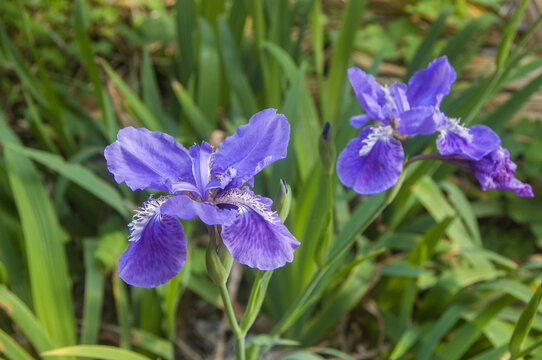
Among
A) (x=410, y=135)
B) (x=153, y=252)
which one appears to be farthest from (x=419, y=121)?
(x=153, y=252)

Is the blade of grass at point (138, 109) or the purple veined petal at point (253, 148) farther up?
the purple veined petal at point (253, 148)

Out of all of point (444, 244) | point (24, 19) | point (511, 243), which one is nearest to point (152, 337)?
point (444, 244)

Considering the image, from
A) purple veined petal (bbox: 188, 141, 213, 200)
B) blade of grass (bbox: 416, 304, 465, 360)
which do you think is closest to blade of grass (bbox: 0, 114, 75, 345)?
purple veined petal (bbox: 188, 141, 213, 200)

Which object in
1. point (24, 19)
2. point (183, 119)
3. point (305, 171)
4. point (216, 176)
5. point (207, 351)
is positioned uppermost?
point (24, 19)

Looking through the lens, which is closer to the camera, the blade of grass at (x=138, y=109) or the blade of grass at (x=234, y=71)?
the blade of grass at (x=138, y=109)

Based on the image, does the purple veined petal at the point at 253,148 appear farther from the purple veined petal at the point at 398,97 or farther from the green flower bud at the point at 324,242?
the purple veined petal at the point at 398,97

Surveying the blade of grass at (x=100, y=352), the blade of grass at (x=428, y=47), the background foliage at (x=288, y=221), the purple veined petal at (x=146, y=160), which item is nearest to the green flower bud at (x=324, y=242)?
the background foliage at (x=288, y=221)

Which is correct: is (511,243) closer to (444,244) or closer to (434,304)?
(444,244)

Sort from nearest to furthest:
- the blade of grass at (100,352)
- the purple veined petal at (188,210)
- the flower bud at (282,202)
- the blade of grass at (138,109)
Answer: the purple veined petal at (188,210) < the flower bud at (282,202) < the blade of grass at (100,352) < the blade of grass at (138,109)
